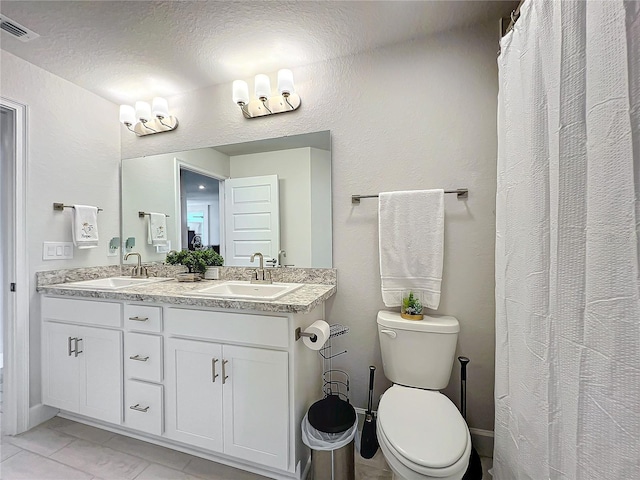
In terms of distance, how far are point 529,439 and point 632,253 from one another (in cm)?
76

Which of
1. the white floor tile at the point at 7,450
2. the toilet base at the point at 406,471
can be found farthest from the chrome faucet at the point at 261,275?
the white floor tile at the point at 7,450

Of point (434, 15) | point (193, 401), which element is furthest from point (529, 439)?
point (434, 15)

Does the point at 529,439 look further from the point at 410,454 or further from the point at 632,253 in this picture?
the point at 632,253

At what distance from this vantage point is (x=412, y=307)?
1470 millimetres

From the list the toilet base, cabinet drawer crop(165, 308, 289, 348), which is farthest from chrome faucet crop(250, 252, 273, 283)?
the toilet base

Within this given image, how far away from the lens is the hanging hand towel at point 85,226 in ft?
6.20

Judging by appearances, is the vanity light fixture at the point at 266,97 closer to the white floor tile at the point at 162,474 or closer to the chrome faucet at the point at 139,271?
the chrome faucet at the point at 139,271

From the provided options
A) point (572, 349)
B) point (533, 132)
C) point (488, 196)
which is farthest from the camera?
point (488, 196)

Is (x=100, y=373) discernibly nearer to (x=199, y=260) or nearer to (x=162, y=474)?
Result: (x=162, y=474)

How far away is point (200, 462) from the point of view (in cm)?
141

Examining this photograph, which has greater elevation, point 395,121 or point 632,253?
point 395,121

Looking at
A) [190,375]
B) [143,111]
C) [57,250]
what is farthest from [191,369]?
[143,111]

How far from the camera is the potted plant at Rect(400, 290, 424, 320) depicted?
57.2 inches

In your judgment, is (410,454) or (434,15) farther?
(434,15)
